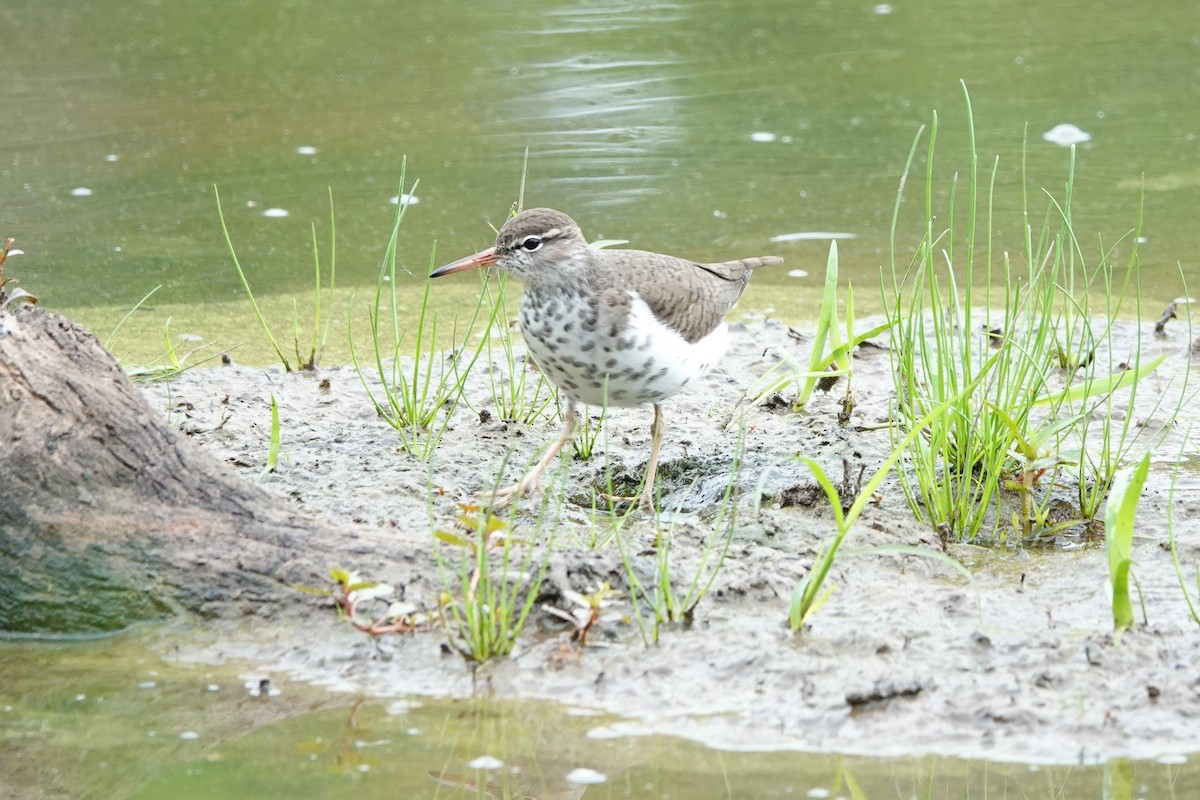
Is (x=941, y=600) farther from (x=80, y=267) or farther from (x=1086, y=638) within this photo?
(x=80, y=267)

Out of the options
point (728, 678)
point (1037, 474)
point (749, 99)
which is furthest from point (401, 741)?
point (749, 99)

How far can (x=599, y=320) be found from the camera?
188 inches

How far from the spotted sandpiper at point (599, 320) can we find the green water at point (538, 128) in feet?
7.15

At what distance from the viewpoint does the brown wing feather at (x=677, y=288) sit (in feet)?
16.5

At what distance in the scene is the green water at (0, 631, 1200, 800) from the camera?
10.8ft

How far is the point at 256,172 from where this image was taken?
9156mm

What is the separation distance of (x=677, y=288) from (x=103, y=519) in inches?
Result: 86.2

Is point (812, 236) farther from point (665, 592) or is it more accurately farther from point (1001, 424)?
point (665, 592)

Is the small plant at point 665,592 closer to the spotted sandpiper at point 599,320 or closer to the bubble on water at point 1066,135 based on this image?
the spotted sandpiper at point 599,320

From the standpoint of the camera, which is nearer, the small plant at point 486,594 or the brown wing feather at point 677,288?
the small plant at point 486,594

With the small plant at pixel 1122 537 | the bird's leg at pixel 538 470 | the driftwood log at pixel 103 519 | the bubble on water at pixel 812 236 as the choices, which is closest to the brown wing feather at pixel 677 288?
the bird's leg at pixel 538 470

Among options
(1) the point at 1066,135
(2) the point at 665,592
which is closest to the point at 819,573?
(2) the point at 665,592

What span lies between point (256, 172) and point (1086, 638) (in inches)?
267

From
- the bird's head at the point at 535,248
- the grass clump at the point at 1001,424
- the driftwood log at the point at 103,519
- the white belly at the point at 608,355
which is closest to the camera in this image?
the driftwood log at the point at 103,519
